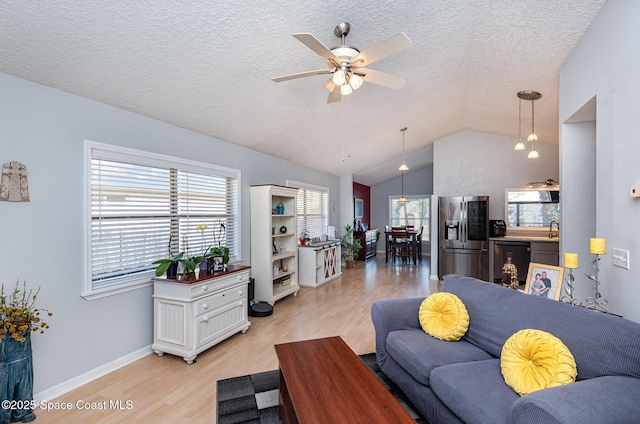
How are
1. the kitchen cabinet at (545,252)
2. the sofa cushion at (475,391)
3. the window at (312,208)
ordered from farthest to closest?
1. the window at (312,208)
2. the kitchen cabinet at (545,252)
3. the sofa cushion at (475,391)

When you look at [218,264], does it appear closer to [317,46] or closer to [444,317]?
[444,317]

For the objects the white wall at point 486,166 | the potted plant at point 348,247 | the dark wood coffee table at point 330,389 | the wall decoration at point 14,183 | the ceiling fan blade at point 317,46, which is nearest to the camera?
the dark wood coffee table at point 330,389

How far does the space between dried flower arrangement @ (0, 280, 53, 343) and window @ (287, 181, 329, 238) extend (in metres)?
4.02

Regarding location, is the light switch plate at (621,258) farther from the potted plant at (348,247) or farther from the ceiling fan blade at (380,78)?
the potted plant at (348,247)

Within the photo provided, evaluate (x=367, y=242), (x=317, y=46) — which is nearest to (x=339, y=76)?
(x=317, y=46)

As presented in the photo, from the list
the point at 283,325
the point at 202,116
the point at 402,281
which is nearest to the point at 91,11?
the point at 202,116

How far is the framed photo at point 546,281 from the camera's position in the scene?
7.55 feet

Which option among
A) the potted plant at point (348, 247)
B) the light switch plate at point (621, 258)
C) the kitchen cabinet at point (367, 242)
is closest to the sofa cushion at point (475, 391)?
the light switch plate at point (621, 258)

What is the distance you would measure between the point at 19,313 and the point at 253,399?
67.2 inches

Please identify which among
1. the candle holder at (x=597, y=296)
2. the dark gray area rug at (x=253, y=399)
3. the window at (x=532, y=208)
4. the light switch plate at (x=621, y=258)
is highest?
the window at (x=532, y=208)

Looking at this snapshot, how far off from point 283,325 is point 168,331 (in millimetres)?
1387

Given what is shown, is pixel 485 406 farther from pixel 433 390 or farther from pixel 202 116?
pixel 202 116

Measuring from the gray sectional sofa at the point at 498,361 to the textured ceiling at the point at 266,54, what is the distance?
2298 mm

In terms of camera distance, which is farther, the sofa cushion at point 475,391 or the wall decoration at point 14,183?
the wall decoration at point 14,183
